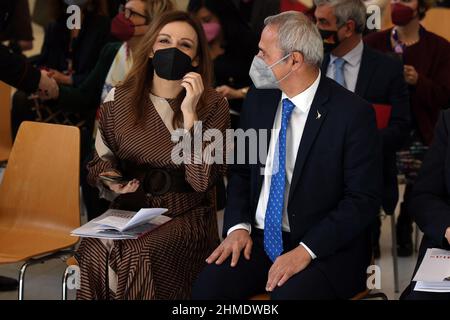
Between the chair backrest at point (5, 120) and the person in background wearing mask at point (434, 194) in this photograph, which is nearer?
the person in background wearing mask at point (434, 194)

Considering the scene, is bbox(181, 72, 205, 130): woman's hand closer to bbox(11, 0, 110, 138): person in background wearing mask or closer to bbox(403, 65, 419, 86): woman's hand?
bbox(403, 65, 419, 86): woman's hand

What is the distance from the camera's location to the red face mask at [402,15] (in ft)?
15.6

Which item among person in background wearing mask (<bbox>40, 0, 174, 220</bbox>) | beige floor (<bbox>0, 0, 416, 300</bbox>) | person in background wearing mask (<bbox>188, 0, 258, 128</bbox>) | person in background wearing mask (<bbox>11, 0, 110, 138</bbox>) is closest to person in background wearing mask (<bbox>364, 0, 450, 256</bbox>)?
beige floor (<bbox>0, 0, 416, 300</bbox>)

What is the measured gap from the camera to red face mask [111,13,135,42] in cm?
472

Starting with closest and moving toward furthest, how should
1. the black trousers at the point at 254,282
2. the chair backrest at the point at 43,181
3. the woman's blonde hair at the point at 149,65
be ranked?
the black trousers at the point at 254,282, the woman's blonde hair at the point at 149,65, the chair backrest at the point at 43,181

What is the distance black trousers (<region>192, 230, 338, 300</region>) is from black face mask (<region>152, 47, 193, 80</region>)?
77 centimetres

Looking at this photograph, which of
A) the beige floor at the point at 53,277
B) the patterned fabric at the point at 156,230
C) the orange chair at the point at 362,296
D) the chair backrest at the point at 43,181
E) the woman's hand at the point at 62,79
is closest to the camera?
the orange chair at the point at 362,296

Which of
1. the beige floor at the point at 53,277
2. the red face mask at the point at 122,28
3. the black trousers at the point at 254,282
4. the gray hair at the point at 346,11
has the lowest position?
the beige floor at the point at 53,277

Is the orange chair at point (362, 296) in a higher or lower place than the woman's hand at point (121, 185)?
lower

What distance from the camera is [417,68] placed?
4762 millimetres

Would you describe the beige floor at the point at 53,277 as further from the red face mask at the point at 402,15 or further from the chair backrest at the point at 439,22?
the chair backrest at the point at 439,22

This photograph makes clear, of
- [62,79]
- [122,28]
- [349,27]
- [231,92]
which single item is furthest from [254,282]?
[62,79]

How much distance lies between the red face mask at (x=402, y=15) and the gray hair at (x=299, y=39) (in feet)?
5.43

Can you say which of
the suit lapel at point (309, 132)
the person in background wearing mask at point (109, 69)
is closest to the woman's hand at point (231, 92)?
the person in background wearing mask at point (109, 69)
